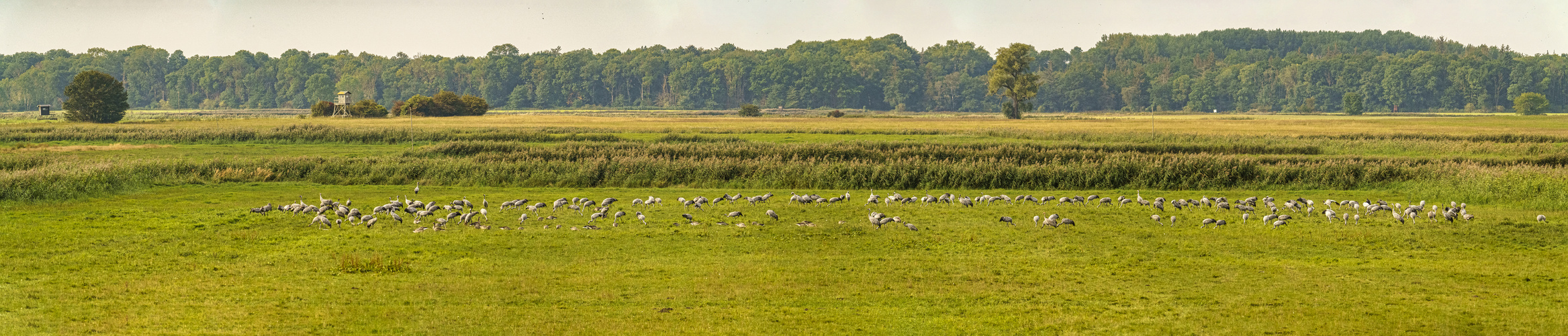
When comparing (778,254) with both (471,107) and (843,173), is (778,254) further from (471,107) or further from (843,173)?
(471,107)

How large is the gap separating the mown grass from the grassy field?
77 mm

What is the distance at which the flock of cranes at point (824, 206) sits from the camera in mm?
24391

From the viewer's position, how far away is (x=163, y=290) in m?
15.9

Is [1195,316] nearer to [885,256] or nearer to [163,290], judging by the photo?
[885,256]

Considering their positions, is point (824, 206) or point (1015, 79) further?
point (1015, 79)

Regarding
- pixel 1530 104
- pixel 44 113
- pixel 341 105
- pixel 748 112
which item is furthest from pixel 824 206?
pixel 1530 104

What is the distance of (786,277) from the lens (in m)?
17.5

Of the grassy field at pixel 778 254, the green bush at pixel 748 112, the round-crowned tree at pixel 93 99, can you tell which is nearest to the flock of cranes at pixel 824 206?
the grassy field at pixel 778 254

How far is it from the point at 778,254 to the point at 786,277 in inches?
109

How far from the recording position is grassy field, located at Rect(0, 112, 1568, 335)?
14.1 m

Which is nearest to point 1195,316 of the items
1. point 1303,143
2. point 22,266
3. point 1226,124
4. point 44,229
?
point 22,266

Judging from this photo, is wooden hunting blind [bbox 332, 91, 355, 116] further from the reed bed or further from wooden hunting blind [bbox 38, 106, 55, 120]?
the reed bed

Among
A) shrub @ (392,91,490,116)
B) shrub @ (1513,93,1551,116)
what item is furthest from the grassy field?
shrub @ (1513,93,1551,116)

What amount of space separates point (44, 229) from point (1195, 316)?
73.3ft
